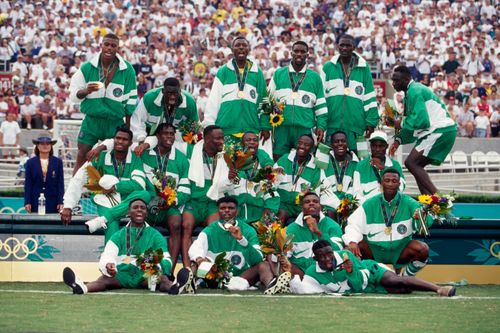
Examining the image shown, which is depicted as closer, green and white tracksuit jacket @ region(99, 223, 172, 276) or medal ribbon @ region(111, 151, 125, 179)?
green and white tracksuit jacket @ region(99, 223, 172, 276)

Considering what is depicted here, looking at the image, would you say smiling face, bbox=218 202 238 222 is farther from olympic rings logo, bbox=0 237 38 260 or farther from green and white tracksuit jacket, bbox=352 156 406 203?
olympic rings logo, bbox=0 237 38 260

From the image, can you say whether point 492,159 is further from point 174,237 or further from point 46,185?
point 174,237

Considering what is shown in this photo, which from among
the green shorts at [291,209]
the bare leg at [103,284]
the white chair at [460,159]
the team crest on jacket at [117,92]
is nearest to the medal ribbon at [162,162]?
the team crest on jacket at [117,92]

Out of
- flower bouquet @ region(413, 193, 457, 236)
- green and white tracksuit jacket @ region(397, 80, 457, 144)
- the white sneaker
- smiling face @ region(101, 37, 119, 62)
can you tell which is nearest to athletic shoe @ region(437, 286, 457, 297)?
flower bouquet @ region(413, 193, 457, 236)

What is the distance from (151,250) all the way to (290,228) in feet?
5.63

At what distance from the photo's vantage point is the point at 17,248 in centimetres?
1598

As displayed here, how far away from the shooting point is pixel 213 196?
1579cm

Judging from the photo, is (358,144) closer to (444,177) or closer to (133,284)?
(133,284)

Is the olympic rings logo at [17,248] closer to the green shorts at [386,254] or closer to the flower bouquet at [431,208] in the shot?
the green shorts at [386,254]

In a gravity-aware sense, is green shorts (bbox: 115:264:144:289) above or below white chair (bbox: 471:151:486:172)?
below

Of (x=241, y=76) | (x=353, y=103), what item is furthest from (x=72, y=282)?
(x=353, y=103)

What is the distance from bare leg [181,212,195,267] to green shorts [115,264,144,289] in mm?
824

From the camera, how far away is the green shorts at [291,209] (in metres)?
16.3

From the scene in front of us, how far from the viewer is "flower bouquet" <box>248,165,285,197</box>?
619 inches
